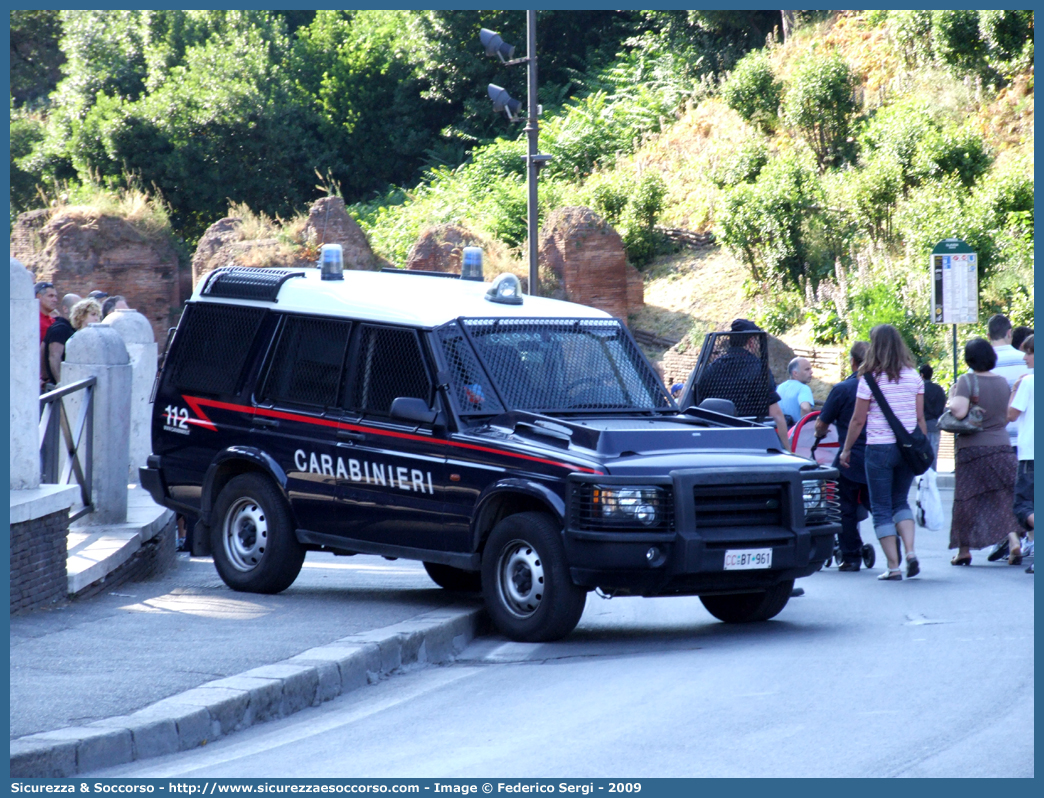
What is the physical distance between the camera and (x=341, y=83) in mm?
55656

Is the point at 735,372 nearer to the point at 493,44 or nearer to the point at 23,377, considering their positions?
the point at 23,377

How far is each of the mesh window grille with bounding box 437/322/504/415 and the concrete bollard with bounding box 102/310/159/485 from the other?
17.6ft

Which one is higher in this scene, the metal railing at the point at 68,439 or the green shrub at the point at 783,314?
the green shrub at the point at 783,314

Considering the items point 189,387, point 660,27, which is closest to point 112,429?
point 189,387

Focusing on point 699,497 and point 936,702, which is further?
point 699,497

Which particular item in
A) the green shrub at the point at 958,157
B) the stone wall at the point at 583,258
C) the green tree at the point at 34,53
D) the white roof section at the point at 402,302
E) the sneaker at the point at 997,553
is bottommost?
the sneaker at the point at 997,553

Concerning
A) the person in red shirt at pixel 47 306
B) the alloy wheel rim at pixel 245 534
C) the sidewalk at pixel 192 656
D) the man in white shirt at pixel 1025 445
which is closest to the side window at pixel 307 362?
the alloy wheel rim at pixel 245 534

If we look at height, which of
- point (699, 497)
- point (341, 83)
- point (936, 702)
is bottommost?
point (936, 702)

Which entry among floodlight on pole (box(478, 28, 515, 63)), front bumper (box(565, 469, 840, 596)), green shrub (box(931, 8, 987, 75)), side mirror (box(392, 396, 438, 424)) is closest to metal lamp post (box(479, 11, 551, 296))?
floodlight on pole (box(478, 28, 515, 63))

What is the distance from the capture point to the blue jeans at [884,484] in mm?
11461

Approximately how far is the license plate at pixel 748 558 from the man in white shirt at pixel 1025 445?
4273 millimetres

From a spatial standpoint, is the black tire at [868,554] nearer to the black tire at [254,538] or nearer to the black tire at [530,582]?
the black tire at [530,582]

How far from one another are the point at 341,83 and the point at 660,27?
1258cm

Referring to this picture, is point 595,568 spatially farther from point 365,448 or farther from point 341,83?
point 341,83
